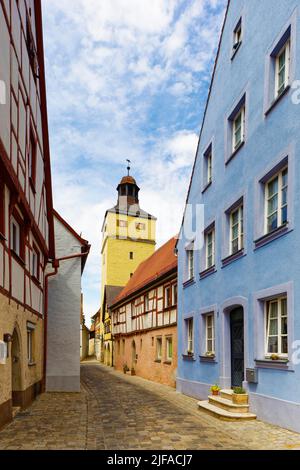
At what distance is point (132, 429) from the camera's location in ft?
28.8

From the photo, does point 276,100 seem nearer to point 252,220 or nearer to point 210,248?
point 252,220

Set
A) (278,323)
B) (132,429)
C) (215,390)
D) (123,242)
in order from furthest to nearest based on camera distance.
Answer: (123,242)
(215,390)
(278,323)
(132,429)

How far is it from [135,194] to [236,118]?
41.1 m

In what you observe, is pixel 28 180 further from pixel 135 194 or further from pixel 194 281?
pixel 135 194

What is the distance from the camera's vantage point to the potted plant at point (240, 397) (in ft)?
32.6

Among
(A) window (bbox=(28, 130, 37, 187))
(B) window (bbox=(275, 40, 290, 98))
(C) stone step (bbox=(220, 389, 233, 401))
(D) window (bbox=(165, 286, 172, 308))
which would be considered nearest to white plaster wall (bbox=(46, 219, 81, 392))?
(D) window (bbox=(165, 286, 172, 308))

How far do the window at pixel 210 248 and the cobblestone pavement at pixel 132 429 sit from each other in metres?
4.16

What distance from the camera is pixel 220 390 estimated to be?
11.6 meters

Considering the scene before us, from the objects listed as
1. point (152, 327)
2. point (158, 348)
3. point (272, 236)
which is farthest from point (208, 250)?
point (152, 327)

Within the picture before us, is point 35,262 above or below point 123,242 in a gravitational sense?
below

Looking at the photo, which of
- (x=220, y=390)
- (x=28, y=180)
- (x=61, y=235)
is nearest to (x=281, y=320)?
(x=220, y=390)

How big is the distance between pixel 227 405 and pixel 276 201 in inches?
184

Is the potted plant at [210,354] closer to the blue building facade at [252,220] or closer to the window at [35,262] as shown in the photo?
the blue building facade at [252,220]

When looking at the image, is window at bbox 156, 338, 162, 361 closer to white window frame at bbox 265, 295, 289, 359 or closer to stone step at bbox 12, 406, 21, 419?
stone step at bbox 12, 406, 21, 419
